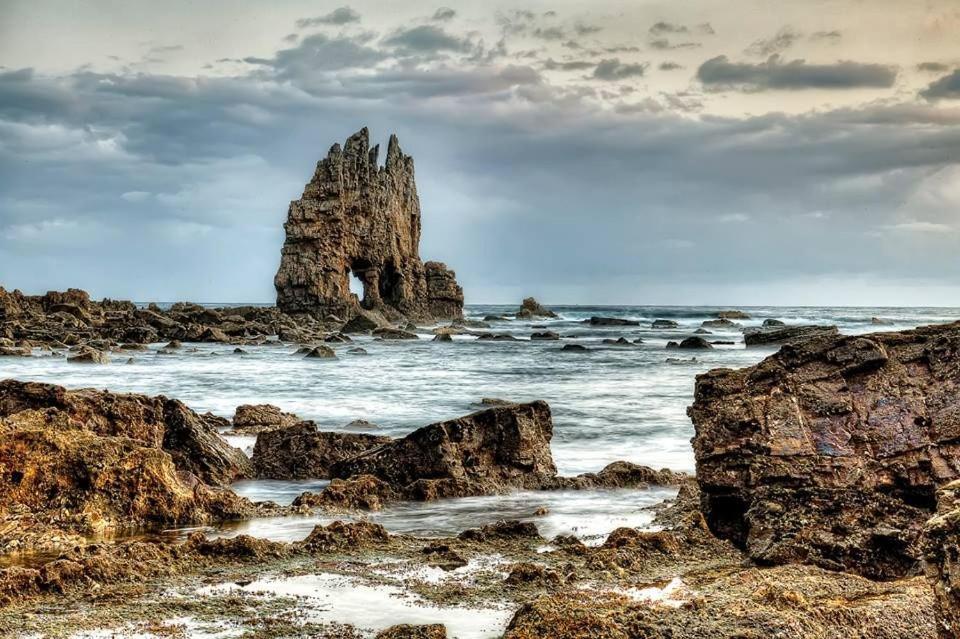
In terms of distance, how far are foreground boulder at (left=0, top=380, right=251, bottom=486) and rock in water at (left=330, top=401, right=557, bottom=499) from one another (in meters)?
1.18

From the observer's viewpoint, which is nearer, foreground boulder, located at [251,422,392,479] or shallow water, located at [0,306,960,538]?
shallow water, located at [0,306,960,538]

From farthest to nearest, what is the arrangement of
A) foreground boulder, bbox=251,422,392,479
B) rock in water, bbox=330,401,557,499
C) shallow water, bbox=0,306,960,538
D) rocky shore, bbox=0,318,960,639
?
foreground boulder, bbox=251,422,392,479 → rock in water, bbox=330,401,557,499 → shallow water, bbox=0,306,960,538 → rocky shore, bbox=0,318,960,639

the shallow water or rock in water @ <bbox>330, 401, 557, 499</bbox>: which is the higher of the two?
rock in water @ <bbox>330, 401, 557, 499</bbox>

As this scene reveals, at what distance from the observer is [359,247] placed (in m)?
57.6

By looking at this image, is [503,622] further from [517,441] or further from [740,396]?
[517,441]

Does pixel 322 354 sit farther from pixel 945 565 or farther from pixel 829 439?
pixel 945 565

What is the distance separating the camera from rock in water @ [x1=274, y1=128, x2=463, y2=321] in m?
54.2

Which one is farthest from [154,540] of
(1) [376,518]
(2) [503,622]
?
(2) [503,622]

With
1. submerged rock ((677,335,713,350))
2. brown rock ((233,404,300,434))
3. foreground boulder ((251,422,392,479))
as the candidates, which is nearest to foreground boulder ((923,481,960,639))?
foreground boulder ((251,422,392,479))

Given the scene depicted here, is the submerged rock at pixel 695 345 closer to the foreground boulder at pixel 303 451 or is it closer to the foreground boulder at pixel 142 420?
the foreground boulder at pixel 303 451

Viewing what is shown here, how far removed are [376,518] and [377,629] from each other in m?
2.85

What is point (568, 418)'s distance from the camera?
1373 centimetres

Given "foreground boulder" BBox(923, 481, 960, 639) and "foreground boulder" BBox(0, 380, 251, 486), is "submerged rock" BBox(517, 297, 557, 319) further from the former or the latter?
"foreground boulder" BBox(923, 481, 960, 639)

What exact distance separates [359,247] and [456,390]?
3978 cm
